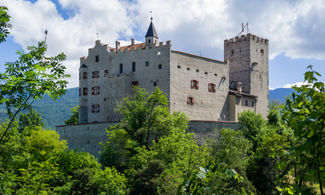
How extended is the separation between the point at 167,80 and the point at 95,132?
38.6 ft

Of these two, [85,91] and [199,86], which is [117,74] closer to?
[85,91]

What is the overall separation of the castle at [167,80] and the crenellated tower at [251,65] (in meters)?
0.16

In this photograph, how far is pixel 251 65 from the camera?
5853 cm

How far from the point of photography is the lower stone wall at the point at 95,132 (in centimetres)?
4491

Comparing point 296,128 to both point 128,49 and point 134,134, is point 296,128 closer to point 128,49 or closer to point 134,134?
point 134,134

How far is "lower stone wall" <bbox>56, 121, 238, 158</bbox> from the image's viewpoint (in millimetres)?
44906

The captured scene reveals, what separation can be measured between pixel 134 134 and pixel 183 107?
31.6 feet

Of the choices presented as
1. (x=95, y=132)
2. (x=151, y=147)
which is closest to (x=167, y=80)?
(x=151, y=147)

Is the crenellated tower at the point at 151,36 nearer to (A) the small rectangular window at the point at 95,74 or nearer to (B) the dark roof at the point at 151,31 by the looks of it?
(B) the dark roof at the point at 151,31

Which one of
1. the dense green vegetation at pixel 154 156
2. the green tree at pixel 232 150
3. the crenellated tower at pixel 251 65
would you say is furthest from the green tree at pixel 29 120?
the green tree at pixel 232 150

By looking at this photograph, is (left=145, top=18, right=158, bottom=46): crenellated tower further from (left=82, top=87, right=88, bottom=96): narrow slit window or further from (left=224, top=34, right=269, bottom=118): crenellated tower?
(left=224, top=34, right=269, bottom=118): crenellated tower

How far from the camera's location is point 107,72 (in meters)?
53.3

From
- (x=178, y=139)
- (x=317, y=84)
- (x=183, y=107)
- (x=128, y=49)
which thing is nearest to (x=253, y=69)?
(x=183, y=107)

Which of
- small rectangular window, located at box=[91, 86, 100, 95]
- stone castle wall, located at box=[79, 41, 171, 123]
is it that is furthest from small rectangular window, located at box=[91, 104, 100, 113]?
small rectangular window, located at box=[91, 86, 100, 95]
